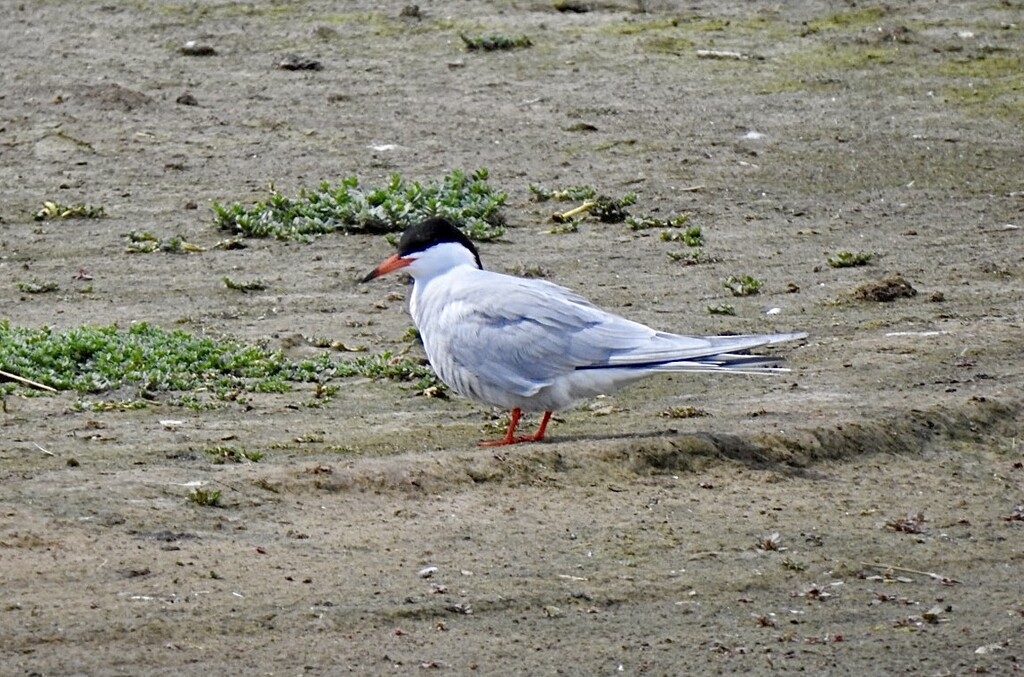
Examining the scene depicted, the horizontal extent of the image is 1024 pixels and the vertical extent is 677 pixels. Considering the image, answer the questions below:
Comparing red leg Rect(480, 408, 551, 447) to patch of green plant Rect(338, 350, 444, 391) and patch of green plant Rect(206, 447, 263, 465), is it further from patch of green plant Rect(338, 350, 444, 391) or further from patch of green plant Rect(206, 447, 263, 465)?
patch of green plant Rect(206, 447, 263, 465)

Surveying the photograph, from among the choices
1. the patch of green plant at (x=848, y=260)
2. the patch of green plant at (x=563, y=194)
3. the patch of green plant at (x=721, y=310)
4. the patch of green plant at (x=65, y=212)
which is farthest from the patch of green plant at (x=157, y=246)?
the patch of green plant at (x=848, y=260)

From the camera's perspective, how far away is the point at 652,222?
10.4 m

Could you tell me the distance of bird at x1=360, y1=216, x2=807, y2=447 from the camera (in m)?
6.90

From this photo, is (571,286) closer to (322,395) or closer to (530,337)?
(322,395)

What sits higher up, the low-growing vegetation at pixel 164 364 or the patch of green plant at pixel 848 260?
the low-growing vegetation at pixel 164 364

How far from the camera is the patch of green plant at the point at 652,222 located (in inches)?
409

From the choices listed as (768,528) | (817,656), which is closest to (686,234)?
(768,528)

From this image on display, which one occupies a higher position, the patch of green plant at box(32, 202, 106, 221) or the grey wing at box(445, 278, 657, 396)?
the grey wing at box(445, 278, 657, 396)

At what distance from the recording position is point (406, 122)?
12.3 meters

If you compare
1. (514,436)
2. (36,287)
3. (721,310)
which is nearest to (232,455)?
(514,436)

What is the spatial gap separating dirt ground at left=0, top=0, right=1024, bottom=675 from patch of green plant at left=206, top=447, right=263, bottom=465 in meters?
0.06

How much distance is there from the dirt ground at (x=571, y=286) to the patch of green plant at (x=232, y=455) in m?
0.06

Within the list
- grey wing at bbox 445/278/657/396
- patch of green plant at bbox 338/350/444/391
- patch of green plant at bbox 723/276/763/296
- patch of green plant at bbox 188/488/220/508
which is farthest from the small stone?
patch of green plant at bbox 188/488/220/508

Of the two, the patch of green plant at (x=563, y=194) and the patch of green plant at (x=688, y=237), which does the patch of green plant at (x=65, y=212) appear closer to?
the patch of green plant at (x=563, y=194)
